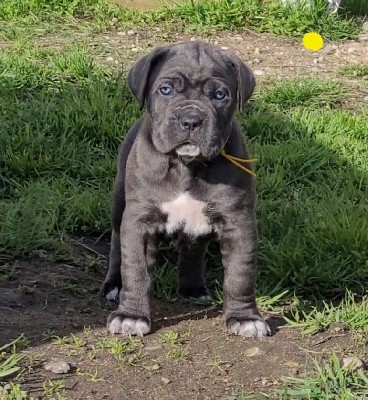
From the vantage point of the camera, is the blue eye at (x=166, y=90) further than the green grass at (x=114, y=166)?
No

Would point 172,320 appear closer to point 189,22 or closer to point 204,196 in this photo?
point 204,196

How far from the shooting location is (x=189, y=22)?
9.62m

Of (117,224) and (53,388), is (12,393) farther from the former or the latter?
(117,224)

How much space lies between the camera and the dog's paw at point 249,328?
4.66m

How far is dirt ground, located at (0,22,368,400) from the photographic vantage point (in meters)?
4.14

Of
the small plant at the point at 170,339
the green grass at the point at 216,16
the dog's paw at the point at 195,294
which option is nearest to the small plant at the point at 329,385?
the small plant at the point at 170,339

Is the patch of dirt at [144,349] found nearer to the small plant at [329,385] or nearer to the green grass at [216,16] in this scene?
the small plant at [329,385]

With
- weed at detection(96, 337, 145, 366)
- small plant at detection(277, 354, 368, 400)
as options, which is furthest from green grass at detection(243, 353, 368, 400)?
weed at detection(96, 337, 145, 366)

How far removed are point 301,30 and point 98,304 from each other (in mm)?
5308

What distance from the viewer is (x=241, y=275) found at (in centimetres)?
468

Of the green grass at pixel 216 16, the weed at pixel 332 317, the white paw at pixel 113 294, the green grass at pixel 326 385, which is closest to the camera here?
the green grass at pixel 326 385

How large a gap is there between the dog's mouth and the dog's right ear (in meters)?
0.38

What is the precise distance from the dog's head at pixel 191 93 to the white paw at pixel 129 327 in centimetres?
85

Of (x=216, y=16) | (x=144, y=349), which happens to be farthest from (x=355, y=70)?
(x=144, y=349)
